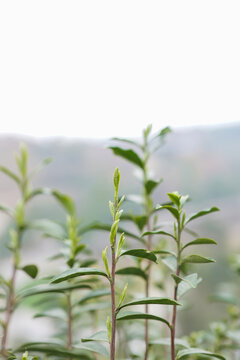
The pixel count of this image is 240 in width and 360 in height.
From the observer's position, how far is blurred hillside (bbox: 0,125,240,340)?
275cm

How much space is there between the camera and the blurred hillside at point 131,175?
275 cm

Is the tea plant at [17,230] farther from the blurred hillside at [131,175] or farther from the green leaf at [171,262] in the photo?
the blurred hillside at [131,175]

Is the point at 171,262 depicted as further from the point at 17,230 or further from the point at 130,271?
the point at 17,230

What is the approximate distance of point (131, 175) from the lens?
312 centimetres

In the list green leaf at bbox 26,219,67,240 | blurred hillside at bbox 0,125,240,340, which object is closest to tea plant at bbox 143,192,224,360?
green leaf at bbox 26,219,67,240

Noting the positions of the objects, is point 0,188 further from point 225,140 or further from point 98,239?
point 225,140

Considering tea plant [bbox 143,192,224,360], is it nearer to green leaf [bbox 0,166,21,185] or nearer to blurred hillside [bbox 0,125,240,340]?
green leaf [bbox 0,166,21,185]

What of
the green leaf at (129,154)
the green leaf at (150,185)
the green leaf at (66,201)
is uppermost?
the green leaf at (129,154)

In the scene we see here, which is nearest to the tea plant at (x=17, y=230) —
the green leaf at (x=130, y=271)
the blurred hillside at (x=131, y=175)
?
the green leaf at (x=130, y=271)

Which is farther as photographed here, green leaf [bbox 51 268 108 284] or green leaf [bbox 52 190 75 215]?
green leaf [bbox 52 190 75 215]

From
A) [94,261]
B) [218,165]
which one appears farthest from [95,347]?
[218,165]

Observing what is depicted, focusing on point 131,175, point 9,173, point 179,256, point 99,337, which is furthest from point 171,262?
point 131,175

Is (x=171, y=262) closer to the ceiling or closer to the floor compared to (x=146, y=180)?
closer to the floor

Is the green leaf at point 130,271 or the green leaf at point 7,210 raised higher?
the green leaf at point 7,210
